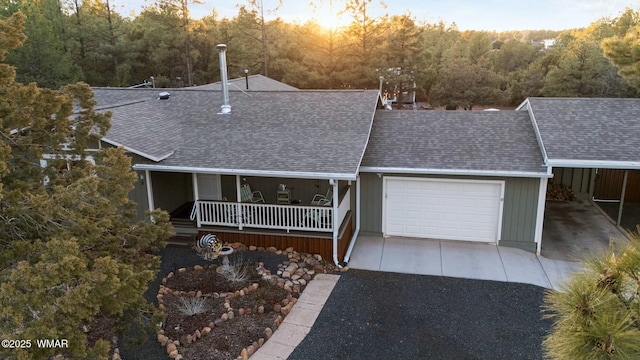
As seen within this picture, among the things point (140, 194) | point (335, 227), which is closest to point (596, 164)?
point (335, 227)

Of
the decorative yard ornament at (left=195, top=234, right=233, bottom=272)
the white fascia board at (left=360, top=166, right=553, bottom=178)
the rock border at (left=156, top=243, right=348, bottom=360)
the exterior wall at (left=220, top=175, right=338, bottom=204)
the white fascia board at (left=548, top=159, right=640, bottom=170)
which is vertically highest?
the white fascia board at (left=548, top=159, right=640, bottom=170)

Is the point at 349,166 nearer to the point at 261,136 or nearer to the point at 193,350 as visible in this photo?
the point at 261,136

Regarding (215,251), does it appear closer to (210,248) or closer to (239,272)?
(210,248)

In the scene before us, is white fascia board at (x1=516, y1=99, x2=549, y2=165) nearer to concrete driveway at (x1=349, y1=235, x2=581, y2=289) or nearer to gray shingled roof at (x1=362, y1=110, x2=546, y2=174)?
gray shingled roof at (x1=362, y1=110, x2=546, y2=174)

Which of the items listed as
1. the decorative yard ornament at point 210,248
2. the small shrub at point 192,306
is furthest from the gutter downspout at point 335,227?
the small shrub at point 192,306

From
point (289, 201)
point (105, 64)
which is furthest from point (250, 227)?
point (105, 64)

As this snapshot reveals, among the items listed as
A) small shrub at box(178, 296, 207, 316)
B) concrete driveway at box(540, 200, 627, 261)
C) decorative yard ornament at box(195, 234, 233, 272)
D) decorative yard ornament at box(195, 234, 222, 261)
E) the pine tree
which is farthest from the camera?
concrete driveway at box(540, 200, 627, 261)

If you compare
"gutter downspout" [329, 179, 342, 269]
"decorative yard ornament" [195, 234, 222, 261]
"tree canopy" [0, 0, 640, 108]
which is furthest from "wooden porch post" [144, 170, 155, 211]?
"tree canopy" [0, 0, 640, 108]
